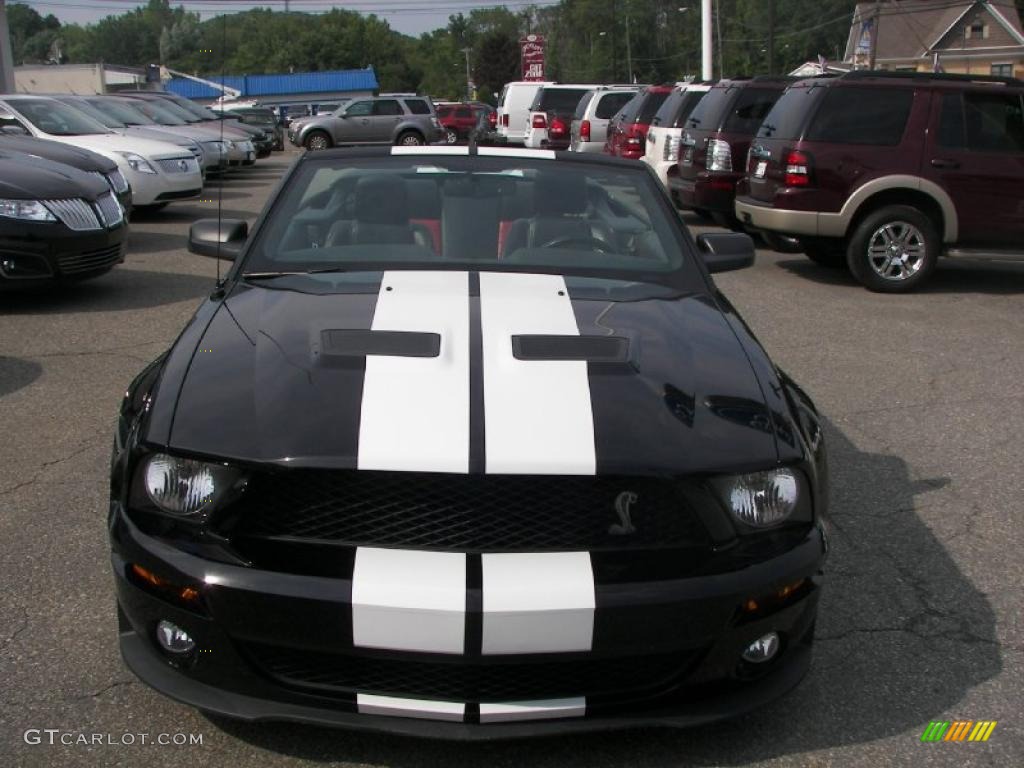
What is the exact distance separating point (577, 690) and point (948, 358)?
5.86m

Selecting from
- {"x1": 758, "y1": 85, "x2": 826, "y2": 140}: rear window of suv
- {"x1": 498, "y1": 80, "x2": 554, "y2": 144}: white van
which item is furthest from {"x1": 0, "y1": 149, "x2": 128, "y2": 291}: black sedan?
{"x1": 498, "y1": 80, "x2": 554, "y2": 144}: white van

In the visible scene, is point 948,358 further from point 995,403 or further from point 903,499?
point 903,499

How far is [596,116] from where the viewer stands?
70.5ft

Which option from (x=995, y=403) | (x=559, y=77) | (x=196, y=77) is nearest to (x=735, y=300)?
(x=995, y=403)

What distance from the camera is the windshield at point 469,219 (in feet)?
13.7

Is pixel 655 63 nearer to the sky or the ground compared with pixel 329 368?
nearer to the sky

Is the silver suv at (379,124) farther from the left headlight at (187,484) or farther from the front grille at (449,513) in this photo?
the front grille at (449,513)

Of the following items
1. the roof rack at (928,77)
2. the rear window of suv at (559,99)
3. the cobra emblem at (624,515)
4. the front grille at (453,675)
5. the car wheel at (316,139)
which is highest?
the rear window of suv at (559,99)

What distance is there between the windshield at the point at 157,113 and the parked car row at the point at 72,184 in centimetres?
338

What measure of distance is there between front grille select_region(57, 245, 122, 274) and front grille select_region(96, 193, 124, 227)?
21 cm

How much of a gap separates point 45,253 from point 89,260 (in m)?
0.43

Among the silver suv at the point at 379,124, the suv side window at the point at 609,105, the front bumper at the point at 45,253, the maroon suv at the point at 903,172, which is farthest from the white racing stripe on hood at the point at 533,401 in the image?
the silver suv at the point at 379,124

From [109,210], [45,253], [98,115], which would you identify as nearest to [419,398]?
[45,253]

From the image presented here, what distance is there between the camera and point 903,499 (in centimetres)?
493
